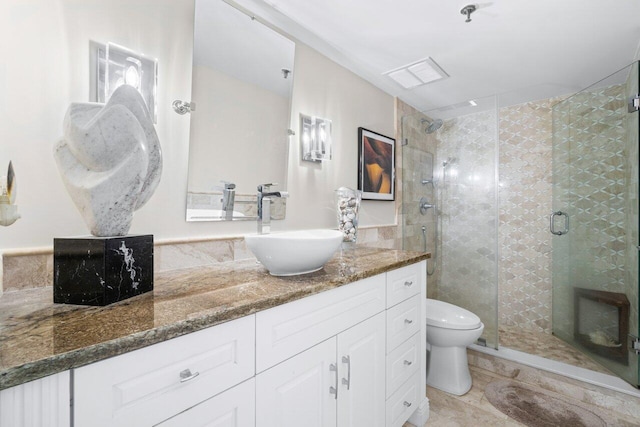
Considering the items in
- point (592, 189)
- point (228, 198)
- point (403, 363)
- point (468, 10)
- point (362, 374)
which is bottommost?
point (403, 363)

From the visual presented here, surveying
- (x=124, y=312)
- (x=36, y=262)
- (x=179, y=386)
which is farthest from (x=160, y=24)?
(x=179, y=386)

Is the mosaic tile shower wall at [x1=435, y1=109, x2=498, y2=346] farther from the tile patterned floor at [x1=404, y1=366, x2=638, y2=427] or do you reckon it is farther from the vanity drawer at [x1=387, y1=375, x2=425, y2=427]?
the vanity drawer at [x1=387, y1=375, x2=425, y2=427]

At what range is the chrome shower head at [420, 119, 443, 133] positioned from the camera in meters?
2.75

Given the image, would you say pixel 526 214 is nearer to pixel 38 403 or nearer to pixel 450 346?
pixel 450 346

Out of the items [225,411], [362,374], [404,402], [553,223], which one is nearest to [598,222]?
[553,223]

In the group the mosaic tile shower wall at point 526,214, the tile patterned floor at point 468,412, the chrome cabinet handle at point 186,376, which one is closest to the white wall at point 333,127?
the chrome cabinet handle at point 186,376

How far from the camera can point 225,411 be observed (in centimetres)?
76

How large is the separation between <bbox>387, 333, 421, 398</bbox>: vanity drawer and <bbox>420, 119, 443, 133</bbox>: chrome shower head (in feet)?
6.16

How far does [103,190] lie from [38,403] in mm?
493

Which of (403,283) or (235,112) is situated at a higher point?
(235,112)

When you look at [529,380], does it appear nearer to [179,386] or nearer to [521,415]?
[521,415]

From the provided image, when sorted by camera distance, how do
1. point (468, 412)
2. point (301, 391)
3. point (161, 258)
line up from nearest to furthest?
point (301, 391) < point (161, 258) < point (468, 412)

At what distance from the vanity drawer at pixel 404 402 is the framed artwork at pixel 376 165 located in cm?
131

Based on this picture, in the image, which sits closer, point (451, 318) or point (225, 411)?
point (225, 411)
